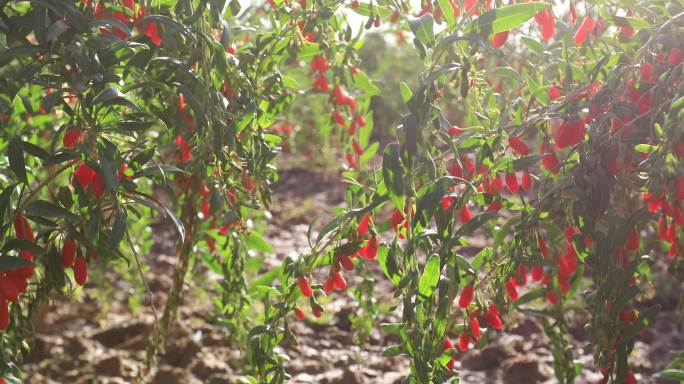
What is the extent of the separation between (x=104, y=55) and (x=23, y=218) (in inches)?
11.6

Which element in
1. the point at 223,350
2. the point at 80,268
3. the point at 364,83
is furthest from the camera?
the point at 223,350

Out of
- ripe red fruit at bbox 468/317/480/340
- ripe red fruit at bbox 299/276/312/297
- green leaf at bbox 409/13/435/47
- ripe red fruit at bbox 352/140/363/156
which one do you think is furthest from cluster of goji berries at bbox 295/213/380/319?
ripe red fruit at bbox 352/140/363/156

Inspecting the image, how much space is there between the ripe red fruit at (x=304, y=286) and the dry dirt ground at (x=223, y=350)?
948mm

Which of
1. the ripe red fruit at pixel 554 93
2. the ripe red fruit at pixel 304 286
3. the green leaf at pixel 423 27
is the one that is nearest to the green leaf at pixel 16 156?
the ripe red fruit at pixel 304 286

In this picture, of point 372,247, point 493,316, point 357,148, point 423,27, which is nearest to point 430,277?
point 372,247

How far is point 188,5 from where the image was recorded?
129 centimetres

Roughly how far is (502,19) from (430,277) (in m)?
0.42

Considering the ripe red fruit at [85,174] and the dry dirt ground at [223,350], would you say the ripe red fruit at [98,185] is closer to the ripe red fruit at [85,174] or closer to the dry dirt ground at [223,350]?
the ripe red fruit at [85,174]

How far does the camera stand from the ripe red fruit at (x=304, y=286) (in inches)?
55.6

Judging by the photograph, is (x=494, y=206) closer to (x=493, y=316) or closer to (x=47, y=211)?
(x=493, y=316)

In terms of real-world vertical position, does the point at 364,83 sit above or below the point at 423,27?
above

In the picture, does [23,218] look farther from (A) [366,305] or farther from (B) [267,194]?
(A) [366,305]

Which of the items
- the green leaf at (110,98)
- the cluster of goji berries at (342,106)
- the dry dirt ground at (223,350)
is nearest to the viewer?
the green leaf at (110,98)

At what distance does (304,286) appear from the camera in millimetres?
1425
